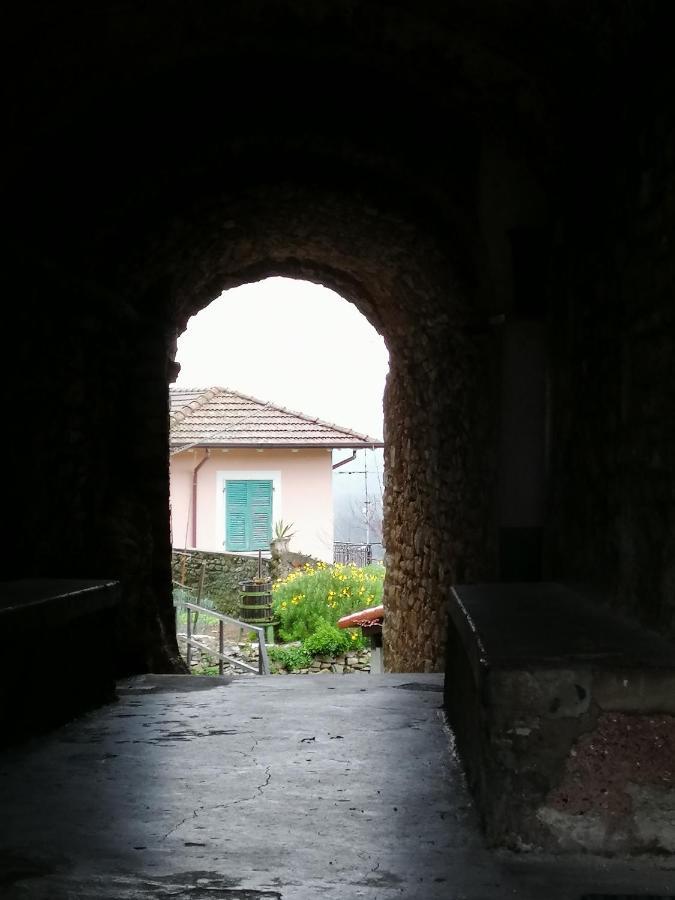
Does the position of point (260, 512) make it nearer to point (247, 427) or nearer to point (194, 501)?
point (194, 501)

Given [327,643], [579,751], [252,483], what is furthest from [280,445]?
[579,751]

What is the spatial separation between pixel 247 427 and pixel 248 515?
141cm

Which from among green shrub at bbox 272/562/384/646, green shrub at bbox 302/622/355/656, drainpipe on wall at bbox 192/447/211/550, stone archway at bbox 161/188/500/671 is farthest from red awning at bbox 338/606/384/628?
drainpipe on wall at bbox 192/447/211/550

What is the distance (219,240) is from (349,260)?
2.71 feet

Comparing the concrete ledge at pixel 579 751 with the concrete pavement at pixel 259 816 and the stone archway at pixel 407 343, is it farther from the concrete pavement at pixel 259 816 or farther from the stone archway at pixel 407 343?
the stone archway at pixel 407 343

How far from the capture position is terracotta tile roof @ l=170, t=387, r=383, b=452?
13445 mm

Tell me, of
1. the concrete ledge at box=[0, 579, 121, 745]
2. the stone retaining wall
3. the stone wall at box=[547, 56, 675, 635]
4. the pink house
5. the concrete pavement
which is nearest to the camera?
the concrete pavement

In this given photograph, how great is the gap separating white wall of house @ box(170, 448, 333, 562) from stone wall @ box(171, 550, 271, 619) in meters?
1.87

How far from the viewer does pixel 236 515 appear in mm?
13797

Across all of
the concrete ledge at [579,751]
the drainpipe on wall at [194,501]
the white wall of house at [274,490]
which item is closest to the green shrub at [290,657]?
the white wall of house at [274,490]

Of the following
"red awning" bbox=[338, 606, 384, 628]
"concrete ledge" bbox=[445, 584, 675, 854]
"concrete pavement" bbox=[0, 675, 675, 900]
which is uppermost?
"concrete ledge" bbox=[445, 584, 675, 854]

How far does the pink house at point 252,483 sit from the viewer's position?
13.7 metres

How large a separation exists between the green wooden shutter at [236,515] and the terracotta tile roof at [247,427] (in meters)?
0.82

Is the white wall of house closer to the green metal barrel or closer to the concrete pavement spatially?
the green metal barrel
